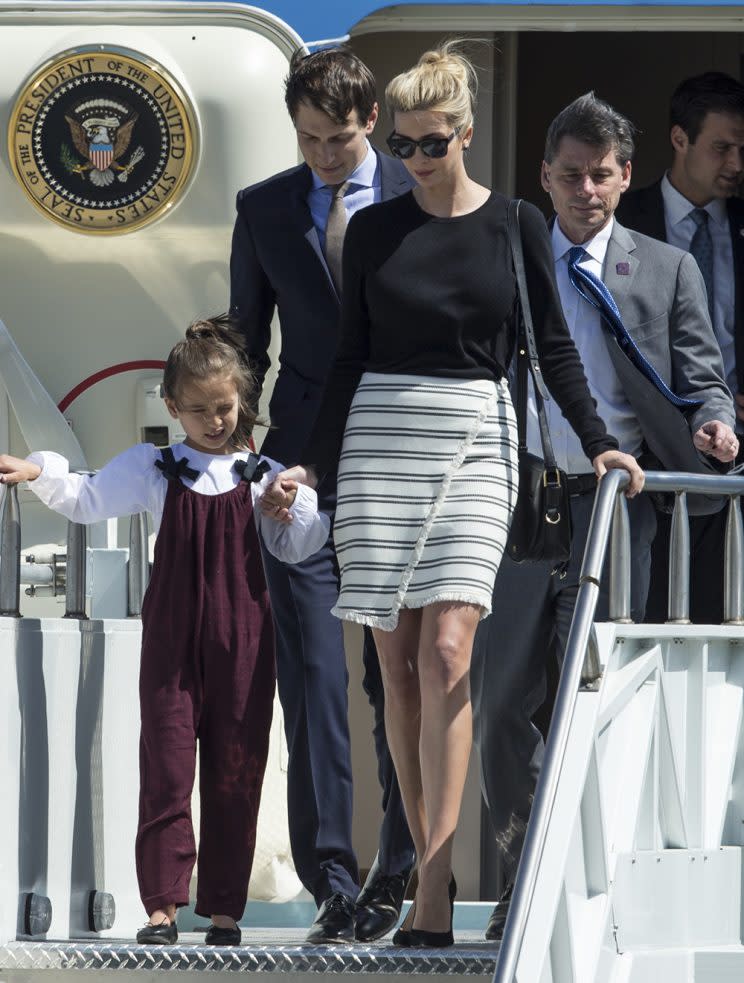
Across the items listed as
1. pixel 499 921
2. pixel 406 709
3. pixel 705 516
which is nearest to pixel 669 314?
pixel 705 516

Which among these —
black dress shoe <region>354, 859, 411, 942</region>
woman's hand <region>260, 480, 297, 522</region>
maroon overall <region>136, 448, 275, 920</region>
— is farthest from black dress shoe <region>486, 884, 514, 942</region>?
woman's hand <region>260, 480, 297, 522</region>

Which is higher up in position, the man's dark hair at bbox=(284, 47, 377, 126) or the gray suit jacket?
the man's dark hair at bbox=(284, 47, 377, 126)

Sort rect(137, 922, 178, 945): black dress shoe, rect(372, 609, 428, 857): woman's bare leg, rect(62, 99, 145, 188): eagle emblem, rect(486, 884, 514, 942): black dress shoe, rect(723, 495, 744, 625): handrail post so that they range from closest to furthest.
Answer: rect(372, 609, 428, 857): woman's bare leg, rect(137, 922, 178, 945): black dress shoe, rect(486, 884, 514, 942): black dress shoe, rect(723, 495, 744, 625): handrail post, rect(62, 99, 145, 188): eagle emblem

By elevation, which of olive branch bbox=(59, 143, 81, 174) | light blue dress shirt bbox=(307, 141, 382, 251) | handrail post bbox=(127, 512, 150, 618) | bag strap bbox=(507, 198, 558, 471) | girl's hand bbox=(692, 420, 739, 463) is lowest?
handrail post bbox=(127, 512, 150, 618)

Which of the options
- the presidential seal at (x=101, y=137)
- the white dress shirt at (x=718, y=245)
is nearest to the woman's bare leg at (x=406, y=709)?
the white dress shirt at (x=718, y=245)

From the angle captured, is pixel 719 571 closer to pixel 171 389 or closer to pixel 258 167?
pixel 171 389

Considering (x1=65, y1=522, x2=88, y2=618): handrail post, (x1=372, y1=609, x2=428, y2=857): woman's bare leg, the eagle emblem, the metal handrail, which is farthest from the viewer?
the eagle emblem

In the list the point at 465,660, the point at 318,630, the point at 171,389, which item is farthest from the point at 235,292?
the point at 465,660

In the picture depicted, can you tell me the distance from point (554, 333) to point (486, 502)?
0.34 metres

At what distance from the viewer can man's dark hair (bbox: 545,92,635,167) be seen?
391 cm

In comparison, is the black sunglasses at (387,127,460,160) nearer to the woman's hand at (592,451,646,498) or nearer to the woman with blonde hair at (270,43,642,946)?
the woman with blonde hair at (270,43,642,946)

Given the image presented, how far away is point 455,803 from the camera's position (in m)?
3.49

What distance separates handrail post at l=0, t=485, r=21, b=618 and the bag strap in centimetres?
105

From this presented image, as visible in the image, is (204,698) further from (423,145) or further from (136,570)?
(423,145)
